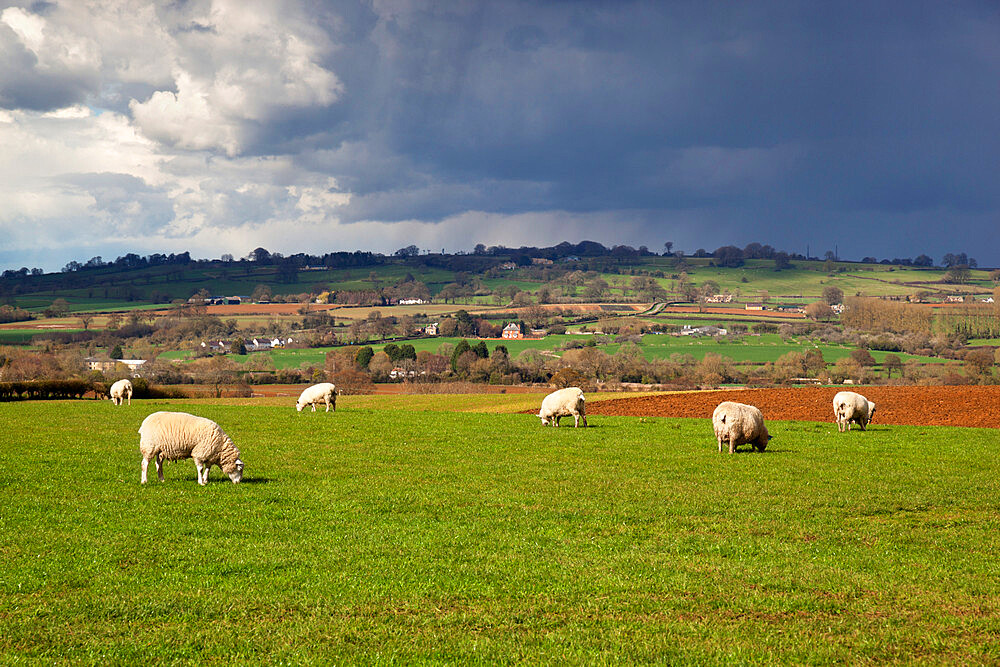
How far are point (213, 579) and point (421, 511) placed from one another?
5.66 meters

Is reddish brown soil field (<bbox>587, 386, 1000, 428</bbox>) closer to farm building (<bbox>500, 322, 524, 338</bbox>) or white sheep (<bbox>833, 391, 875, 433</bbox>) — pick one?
white sheep (<bbox>833, 391, 875, 433</bbox>)

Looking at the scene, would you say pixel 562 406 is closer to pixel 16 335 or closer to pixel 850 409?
pixel 850 409

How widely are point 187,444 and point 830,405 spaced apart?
41201mm

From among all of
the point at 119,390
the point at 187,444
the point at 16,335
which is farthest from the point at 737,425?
the point at 16,335

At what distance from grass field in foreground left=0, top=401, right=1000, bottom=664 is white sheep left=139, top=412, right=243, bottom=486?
1.84 ft

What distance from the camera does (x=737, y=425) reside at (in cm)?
Result: 2673

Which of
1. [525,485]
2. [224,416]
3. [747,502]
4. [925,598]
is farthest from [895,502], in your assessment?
[224,416]

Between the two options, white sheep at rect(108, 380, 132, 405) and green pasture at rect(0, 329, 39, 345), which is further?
green pasture at rect(0, 329, 39, 345)

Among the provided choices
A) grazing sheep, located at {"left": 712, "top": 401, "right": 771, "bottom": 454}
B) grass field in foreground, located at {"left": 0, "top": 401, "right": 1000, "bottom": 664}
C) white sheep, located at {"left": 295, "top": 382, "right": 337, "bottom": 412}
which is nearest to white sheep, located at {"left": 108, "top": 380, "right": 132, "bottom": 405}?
white sheep, located at {"left": 295, "top": 382, "right": 337, "bottom": 412}

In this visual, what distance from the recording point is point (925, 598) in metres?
10.9

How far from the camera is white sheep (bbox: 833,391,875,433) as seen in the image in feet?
116

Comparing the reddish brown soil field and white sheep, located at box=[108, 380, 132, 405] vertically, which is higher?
white sheep, located at box=[108, 380, 132, 405]

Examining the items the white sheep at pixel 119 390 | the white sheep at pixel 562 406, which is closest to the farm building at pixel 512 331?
the white sheep at pixel 119 390

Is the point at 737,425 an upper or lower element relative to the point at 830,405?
upper
